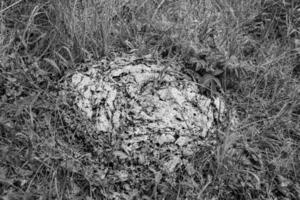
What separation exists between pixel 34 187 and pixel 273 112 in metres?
1.88

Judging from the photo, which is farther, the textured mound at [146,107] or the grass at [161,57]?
the textured mound at [146,107]

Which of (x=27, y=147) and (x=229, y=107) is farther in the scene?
(x=229, y=107)

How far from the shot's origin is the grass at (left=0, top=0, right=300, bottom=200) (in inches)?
82.0

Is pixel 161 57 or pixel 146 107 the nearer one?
pixel 146 107

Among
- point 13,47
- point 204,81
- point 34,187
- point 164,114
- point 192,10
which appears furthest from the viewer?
point 192,10

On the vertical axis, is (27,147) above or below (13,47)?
below

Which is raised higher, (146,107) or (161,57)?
(161,57)

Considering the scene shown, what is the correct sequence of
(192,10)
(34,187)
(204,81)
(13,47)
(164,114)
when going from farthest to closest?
(192,10), (13,47), (204,81), (164,114), (34,187)

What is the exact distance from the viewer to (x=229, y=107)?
2.57 meters

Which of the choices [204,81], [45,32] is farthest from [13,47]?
[204,81]

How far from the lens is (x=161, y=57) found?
9.22ft

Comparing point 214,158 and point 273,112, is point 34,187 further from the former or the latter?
point 273,112

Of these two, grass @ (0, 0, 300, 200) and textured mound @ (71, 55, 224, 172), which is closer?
grass @ (0, 0, 300, 200)

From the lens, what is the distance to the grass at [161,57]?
208 cm
